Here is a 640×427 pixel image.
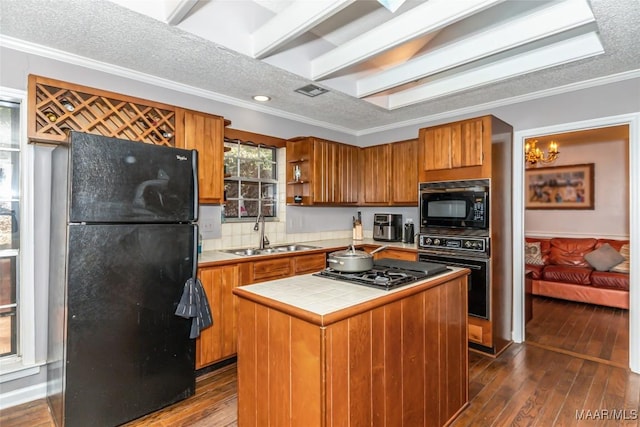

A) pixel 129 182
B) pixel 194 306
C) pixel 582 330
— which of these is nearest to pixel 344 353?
pixel 194 306

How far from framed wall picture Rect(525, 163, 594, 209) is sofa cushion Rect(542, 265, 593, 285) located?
1293mm

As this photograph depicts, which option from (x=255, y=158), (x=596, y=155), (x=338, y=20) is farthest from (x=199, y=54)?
(x=596, y=155)

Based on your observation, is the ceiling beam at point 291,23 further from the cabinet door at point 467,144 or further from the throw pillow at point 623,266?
the throw pillow at point 623,266

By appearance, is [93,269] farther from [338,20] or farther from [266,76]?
[338,20]

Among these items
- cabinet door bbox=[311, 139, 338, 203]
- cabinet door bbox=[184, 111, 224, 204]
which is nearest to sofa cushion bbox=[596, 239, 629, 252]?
cabinet door bbox=[311, 139, 338, 203]

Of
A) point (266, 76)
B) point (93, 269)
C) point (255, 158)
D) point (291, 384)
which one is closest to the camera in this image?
point (291, 384)

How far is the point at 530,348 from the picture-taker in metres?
3.21

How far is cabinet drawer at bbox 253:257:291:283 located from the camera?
2.98m

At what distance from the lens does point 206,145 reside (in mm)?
2979

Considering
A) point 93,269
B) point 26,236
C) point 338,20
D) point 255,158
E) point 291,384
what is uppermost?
point 338,20

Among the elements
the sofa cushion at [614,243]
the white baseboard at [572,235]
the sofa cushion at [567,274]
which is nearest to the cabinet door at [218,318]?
the sofa cushion at [567,274]

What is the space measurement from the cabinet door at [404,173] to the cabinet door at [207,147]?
221cm

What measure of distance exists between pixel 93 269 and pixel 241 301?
3.13 ft

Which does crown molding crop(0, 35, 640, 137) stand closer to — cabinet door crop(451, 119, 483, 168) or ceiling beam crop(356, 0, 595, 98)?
cabinet door crop(451, 119, 483, 168)
